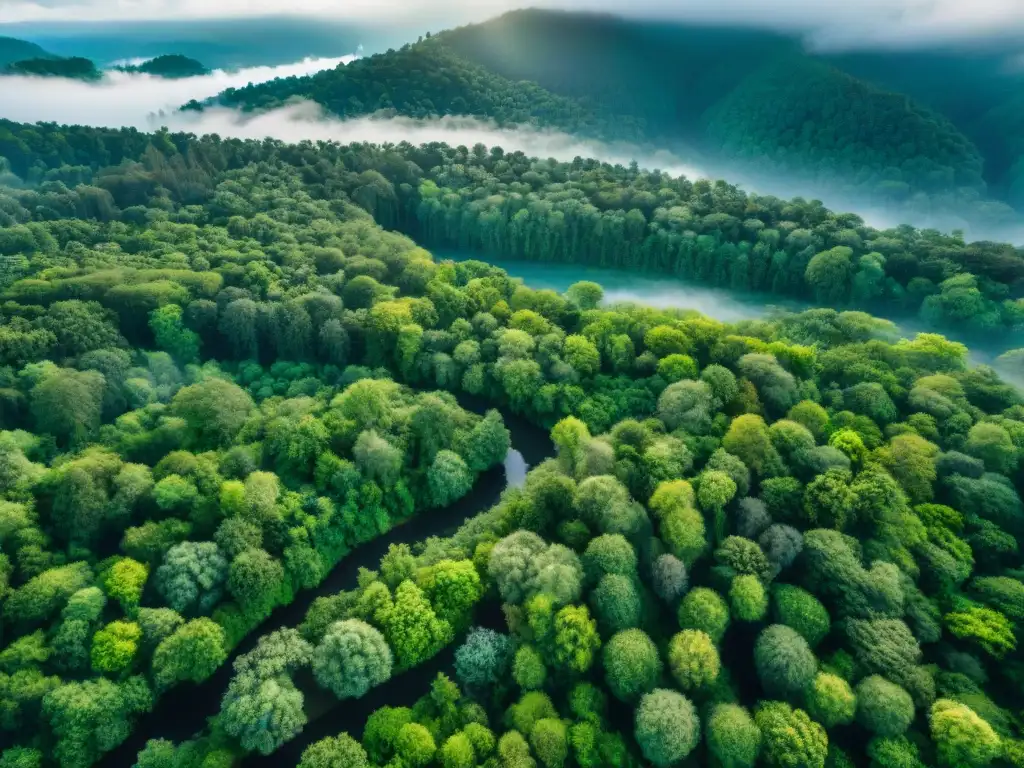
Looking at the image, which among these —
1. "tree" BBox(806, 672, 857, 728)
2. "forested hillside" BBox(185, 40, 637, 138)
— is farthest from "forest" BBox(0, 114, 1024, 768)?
"forested hillside" BBox(185, 40, 637, 138)

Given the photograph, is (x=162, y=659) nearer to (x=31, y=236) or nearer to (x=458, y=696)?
(x=458, y=696)

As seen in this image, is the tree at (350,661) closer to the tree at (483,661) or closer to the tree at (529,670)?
the tree at (483,661)

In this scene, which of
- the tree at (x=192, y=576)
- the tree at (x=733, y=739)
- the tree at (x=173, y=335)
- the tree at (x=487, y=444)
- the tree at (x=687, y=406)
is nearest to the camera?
the tree at (x=733, y=739)

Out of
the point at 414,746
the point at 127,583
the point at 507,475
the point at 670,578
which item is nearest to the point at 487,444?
the point at 507,475

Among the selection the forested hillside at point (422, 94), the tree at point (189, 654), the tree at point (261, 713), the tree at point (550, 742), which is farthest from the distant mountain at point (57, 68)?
the tree at point (550, 742)

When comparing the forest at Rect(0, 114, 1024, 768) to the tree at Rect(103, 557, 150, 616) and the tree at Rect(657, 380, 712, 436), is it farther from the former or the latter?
the tree at Rect(657, 380, 712, 436)

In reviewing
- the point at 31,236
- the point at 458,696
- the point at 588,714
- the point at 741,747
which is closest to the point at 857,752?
the point at 741,747

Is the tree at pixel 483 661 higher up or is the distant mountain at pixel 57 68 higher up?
the distant mountain at pixel 57 68
